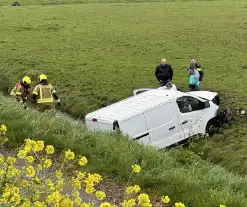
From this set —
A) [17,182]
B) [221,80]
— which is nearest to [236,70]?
[221,80]

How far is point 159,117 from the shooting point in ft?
46.3

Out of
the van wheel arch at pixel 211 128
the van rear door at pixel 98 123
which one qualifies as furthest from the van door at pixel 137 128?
the van wheel arch at pixel 211 128

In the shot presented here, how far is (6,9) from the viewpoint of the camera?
153 ft

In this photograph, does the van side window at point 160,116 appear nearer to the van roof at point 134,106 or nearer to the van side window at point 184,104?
the van roof at point 134,106

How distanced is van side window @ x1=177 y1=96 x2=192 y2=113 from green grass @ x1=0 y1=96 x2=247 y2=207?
4712 millimetres

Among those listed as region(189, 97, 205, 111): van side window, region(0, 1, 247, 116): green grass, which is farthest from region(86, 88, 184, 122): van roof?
region(0, 1, 247, 116): green grass

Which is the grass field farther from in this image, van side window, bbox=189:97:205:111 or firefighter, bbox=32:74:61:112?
firefighter, bbox=32:74:61:112

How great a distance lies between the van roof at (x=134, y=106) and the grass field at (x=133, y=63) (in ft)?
5.83

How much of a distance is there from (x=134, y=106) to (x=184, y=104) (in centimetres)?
182

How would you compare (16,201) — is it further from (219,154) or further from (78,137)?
(219,154)

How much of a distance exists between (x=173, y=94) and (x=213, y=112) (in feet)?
5.43

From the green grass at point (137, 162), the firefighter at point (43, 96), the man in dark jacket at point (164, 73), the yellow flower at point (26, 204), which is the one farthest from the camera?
the man in dark jacket at point (164, 73)

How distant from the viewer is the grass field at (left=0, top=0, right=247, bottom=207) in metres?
8.27

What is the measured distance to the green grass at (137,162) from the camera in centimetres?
721
